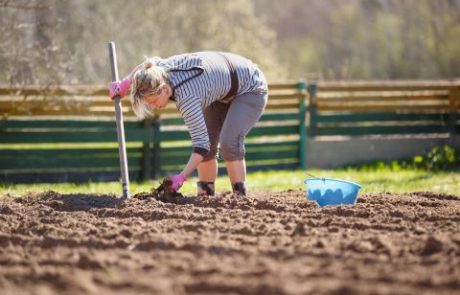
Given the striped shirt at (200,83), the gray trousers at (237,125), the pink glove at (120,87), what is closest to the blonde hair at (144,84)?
the striped shirt at (200,83)

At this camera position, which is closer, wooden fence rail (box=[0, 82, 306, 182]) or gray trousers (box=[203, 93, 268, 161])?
gray trousers (box=[203, 93, 268, 161])

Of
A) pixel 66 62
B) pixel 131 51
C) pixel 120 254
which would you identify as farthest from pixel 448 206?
pixel 131 51

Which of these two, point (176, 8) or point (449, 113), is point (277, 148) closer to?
point (449, 113)

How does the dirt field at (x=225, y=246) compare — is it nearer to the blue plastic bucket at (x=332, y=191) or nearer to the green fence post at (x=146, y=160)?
the blue plastic bucket at (x=332, y=191)

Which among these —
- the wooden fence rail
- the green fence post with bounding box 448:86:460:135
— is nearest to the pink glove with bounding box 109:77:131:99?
the wooden fence rail

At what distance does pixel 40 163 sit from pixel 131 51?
258 inches

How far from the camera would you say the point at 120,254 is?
4.49 meters

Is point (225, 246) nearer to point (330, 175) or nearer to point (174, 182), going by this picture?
point (174, 182)

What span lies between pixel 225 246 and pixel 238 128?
222cm

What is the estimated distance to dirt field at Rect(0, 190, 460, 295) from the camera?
12.4 feet

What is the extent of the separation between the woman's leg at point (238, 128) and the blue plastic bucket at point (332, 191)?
0.65 m

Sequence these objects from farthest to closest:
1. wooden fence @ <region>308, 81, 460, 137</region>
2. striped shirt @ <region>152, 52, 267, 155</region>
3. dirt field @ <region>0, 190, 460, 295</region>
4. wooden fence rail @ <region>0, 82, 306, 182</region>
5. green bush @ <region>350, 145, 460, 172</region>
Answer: wooden fence @ <region>308, 81, 460, 137</region> → green bush @ <region>350, 145, 460, 172</region> → wooden fence rail @ <region>0, 82, 306, 182</region> → striped shirt @ <region>152, 52, 267, 155</region> → dirt field @ <region>0, 190, 460, 295</region>

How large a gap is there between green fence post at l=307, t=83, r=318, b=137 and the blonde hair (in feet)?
16.6

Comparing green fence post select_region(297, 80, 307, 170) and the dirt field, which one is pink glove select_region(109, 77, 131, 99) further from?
green fence post select_region(297, 80, 307, 170)
